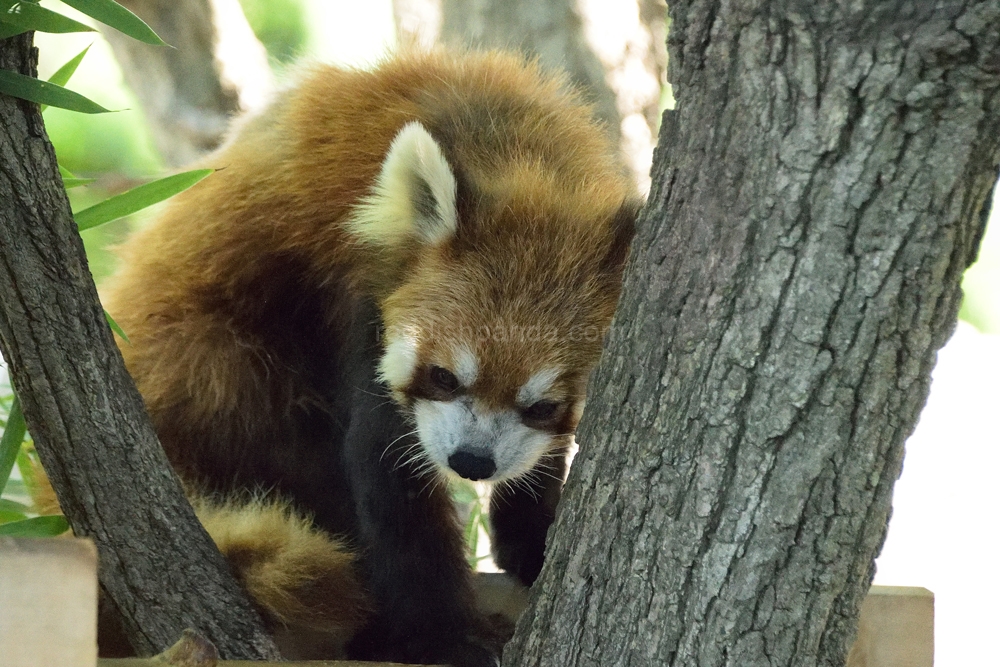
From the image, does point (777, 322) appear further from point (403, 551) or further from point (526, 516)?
A: point (526, 516)

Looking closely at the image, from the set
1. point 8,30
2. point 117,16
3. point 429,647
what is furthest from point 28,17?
point 429,647

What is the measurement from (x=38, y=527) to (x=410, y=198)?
4.18 feet

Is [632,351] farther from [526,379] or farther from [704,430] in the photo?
[526,379]

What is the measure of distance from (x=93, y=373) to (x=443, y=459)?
107cm

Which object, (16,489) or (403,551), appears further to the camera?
(16,489)

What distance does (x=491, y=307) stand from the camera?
294 cm

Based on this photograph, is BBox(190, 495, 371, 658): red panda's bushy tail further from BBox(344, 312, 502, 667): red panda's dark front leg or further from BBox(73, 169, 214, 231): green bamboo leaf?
BBox(73, 169, 214, 231): green bamboo leaf

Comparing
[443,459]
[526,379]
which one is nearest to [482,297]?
[526,379]

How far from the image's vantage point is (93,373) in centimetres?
219

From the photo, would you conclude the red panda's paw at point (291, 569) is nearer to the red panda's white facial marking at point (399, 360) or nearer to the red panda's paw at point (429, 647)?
the red panda's paw at point (429, 647)

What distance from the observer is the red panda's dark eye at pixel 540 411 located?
9.76 feet

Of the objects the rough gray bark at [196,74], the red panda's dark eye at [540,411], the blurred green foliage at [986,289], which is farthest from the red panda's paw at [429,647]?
the blurred green foliage at [986,289]

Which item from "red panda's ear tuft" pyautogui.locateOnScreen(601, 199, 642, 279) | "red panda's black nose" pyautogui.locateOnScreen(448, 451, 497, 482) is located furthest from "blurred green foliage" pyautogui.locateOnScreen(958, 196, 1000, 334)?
"red panda's black nose" pyautogui.locateOnScreen(448, 451, 497, 482)

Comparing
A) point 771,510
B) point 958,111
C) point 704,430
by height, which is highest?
point 958,111
